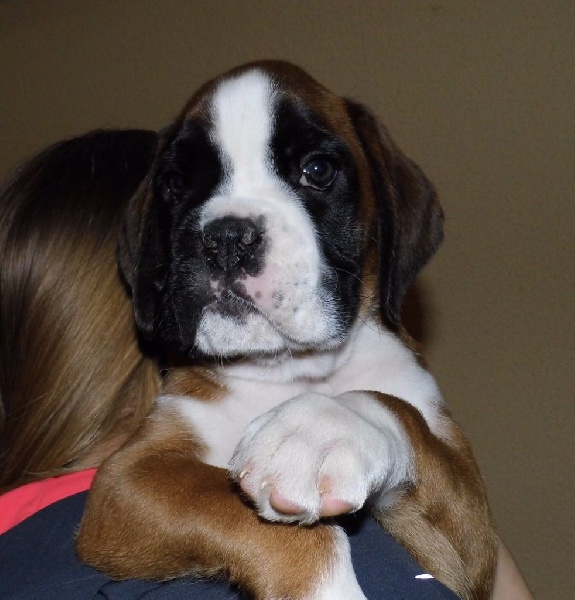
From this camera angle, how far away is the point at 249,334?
5.01ft

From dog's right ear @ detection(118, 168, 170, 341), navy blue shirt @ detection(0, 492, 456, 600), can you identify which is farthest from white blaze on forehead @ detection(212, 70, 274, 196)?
navy blue shirt @ detection(0, 492, 456, 600)

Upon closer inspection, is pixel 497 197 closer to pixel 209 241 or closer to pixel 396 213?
pixel 396 213

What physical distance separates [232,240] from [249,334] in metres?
0.19

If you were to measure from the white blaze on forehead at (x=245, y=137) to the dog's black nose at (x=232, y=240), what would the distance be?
4.6 inches

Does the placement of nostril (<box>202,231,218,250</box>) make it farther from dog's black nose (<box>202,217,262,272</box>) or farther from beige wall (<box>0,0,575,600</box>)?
beige wall (<box>0,0,575,600</box>)

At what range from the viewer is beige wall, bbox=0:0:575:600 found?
3033 mm

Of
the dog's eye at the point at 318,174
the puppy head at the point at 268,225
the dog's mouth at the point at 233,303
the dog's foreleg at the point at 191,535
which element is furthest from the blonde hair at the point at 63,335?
the dog's eye at the point at 318,174

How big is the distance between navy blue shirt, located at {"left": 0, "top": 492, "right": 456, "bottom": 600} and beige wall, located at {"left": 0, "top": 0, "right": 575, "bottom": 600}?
183 cm

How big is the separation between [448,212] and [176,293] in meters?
1.92

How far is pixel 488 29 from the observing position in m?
3.12

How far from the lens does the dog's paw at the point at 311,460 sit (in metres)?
1.14

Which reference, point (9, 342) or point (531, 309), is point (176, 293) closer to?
point (9, 342)

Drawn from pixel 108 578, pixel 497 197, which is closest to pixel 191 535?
pixel 108 578

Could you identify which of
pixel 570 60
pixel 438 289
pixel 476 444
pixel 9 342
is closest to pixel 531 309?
pixel 438 289
